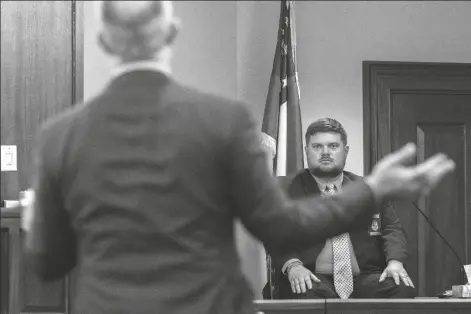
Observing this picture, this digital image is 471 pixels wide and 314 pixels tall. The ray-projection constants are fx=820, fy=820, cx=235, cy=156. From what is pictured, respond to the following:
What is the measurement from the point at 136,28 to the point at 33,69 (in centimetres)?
348

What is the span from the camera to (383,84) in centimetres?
564

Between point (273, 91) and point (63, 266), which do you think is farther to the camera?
point (273, 91)

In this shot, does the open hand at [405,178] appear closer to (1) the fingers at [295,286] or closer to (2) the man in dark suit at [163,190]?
(2) the man in dark suit at [163,190]

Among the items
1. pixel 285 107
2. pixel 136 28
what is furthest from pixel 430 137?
pixel 136 28

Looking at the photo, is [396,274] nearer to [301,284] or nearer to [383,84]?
[301,284]

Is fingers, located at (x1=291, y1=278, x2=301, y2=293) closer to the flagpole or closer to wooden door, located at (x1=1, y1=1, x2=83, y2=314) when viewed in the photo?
the flagpole

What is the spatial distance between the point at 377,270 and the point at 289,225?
3022 millimetres

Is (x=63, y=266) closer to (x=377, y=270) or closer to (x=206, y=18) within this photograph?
(x=377, y=270)

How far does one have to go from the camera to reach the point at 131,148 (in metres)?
1.37

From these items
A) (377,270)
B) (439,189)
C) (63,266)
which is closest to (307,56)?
(439,189)

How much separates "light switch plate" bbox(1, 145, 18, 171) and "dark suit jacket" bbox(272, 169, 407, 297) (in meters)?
1.58

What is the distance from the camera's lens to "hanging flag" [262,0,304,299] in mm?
4922

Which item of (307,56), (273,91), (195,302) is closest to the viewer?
(195,302)

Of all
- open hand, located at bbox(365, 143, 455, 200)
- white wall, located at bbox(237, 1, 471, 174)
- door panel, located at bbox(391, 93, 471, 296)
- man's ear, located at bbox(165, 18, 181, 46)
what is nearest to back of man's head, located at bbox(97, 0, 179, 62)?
man's ear, located at bbox(165, 18, 181, 46)
